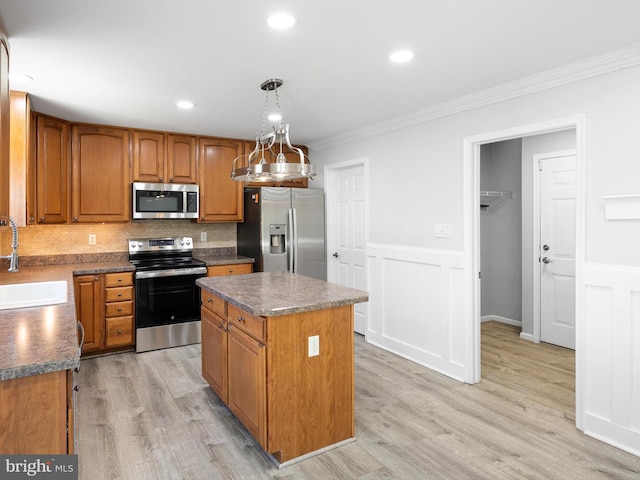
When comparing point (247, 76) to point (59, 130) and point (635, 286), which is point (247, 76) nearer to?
point (59, 130)

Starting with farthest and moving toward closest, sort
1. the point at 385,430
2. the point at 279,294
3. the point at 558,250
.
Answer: the point at 558,250 < the point at 385,430 < the point at 279,294

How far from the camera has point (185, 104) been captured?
11.5ft

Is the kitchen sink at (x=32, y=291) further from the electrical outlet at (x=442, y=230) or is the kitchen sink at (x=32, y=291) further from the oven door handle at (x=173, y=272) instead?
the electrical outlet at (x=442, y=230)

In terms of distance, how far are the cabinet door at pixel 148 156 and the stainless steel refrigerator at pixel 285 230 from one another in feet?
3.41

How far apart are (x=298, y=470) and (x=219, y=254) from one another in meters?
3.39

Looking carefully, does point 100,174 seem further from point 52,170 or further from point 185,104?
point 185,104

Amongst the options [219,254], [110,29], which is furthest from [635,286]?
[219,254]

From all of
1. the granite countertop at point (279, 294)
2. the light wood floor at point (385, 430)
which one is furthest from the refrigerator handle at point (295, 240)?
the granite countertop at point (279, 294)

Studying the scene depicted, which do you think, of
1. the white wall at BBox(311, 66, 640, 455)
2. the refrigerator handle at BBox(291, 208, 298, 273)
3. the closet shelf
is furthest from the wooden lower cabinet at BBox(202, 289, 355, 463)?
the closet shelf

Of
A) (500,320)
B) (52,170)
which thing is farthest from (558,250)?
(52,170)

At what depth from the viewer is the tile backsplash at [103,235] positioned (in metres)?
4.11

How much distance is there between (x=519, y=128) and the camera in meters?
2.97

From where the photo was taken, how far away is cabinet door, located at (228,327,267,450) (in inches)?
88.7

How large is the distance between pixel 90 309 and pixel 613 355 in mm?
4267
